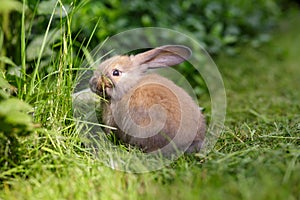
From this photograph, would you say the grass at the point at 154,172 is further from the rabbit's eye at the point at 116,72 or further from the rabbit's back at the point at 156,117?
the rabbit's eye at the point at 116,72

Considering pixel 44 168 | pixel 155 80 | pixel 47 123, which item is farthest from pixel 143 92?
pixel 44 168

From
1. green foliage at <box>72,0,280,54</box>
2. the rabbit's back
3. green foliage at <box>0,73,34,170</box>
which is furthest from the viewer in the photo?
green foliage at <box>72,0,280,54</box>

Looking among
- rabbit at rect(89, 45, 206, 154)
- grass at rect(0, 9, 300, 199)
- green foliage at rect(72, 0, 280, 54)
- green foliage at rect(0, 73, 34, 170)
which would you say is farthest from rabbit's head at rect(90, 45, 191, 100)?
green foliage at rect(72, 0, 280, 54)

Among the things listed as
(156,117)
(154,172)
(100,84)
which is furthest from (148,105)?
(154,172)

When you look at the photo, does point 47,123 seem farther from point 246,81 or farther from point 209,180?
point 246,81

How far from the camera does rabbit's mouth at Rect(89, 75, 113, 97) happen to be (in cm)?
303

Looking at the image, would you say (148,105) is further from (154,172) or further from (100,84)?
(154,172)

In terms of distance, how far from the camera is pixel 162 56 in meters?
3.15

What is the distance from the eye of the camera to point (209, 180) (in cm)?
219

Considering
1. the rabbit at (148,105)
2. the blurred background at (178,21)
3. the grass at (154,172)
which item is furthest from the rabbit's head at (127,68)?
the blurred background at (178,21)

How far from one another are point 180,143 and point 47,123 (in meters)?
0.75

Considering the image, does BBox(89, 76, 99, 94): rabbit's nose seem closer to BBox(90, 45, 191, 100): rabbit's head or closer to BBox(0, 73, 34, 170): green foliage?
BBox(90, 45, 191, 100): rabbit's head

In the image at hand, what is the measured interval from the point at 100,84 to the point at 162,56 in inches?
17.3

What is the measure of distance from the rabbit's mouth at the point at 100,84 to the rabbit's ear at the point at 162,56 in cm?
24
